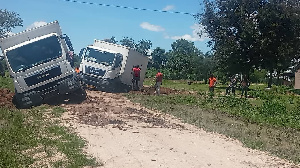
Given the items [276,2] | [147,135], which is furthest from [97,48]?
[276,2]

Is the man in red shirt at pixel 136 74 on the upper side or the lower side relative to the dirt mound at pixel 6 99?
upper

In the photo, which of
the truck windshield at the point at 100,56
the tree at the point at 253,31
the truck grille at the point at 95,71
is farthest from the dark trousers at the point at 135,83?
the tree at the point at 253,31

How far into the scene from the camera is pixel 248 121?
47.0 ft

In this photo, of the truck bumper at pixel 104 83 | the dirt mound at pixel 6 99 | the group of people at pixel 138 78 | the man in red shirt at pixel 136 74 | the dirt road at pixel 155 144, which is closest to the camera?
the dirt road at pixel 155 144

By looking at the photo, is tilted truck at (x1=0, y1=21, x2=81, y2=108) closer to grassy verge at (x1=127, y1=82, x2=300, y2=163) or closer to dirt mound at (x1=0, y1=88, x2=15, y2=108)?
dirt mound at (x1=0, y1=88, x2=15, y2=108)

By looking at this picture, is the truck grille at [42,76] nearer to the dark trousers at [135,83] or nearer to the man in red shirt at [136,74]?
the man in red shirt at [136,74]

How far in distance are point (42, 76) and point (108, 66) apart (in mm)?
6328

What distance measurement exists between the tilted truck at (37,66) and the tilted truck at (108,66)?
5130mm

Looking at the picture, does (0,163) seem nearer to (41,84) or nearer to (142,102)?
(41,84)

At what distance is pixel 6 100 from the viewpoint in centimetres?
1642

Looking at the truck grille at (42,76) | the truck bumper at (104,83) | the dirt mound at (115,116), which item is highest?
the truck grille at (42,76)

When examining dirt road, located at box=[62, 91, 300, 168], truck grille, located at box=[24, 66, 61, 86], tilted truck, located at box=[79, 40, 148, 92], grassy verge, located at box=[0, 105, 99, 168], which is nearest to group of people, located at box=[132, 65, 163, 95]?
tilted truck, located at box=[79, 40, 148, 92]

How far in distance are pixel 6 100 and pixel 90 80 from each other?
6007 mm

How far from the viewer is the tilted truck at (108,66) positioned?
2112 centimetres
